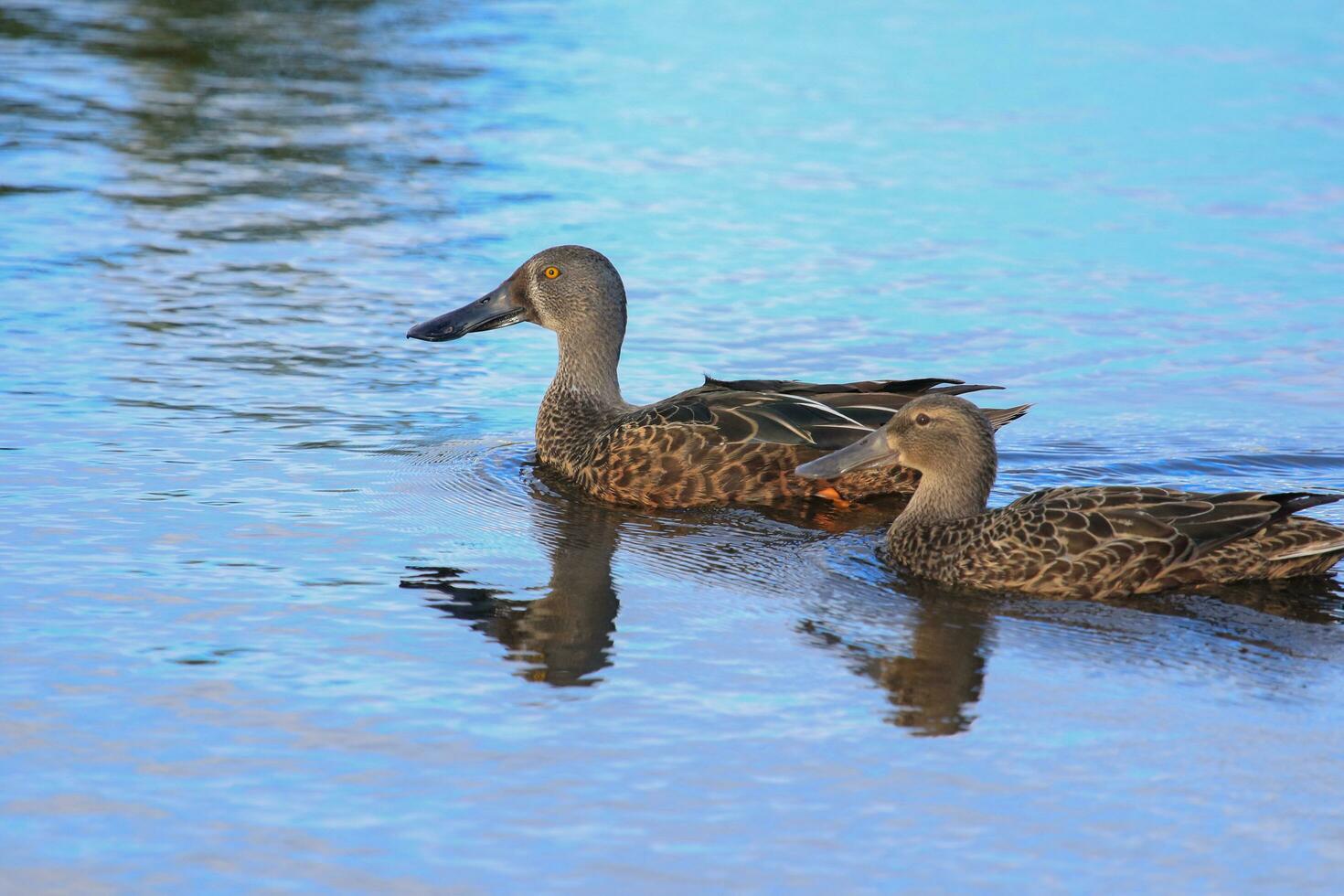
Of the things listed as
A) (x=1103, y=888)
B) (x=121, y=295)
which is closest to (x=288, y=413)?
(x=121, y=295)

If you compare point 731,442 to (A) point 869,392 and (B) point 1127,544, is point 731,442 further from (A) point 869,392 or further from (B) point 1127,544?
(B) point 1127,544

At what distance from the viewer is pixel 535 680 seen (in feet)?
21.4

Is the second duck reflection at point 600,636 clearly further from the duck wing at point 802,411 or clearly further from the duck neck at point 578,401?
the duck neck at point 578,401

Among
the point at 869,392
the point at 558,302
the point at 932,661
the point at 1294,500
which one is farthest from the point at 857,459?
the point at 558,302

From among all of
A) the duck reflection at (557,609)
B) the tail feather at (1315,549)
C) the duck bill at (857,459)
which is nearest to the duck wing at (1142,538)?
the tail feather at (1315,549)

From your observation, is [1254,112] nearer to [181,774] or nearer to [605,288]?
[605,288]

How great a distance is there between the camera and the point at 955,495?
8164 mm

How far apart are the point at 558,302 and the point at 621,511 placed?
1655 mm

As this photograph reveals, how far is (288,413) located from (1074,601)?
4.56 metres

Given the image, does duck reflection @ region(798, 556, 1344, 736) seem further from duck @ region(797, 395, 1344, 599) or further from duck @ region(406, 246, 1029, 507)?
duck @ region(406, 246, 1029, 507)

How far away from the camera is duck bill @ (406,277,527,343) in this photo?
1034 cm

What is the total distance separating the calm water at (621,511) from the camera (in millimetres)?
5465

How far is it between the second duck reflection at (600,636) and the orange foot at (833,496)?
1309 millimetres

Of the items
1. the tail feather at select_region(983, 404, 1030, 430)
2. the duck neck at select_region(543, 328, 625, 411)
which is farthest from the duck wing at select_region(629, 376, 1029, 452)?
the duck neck at select_region(543, 328, 625, 411)
